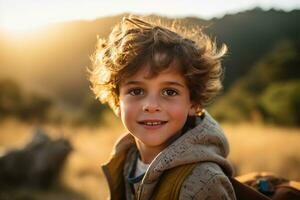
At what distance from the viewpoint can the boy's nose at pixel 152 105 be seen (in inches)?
98.7

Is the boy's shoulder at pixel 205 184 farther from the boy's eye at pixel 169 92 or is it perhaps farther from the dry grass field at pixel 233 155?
the dry grass field at pixel 233 155

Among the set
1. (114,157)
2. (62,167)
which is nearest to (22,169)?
(62,167)

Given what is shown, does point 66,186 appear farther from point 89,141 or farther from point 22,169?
point 89,141

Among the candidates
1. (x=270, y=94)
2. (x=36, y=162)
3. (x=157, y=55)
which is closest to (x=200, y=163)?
(x=157, y=55)

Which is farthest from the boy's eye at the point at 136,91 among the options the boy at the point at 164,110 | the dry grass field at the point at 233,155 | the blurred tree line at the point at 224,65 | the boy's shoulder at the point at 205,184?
the dry grass field at the point at 233,155

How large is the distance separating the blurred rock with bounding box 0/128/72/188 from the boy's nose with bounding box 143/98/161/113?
14.7ft

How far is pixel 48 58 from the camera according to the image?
49750 millimetres

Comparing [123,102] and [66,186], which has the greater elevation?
[123,102]

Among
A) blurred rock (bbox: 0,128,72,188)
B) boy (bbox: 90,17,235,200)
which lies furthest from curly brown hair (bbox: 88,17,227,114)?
blurred rock (bbox: 0,128,72,188)

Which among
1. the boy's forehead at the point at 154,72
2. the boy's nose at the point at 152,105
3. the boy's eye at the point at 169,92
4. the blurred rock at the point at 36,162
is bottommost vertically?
the blurred rock at the point at 36,162

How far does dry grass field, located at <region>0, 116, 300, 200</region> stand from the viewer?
22.9ft

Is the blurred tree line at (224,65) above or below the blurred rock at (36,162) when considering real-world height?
above

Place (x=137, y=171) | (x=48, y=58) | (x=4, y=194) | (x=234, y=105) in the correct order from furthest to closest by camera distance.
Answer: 1. (x=48, y=58)
2. (x=234, y=105)
3. (x=4, y=194)
4. (x=137, y=171)

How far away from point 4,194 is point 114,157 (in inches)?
138
